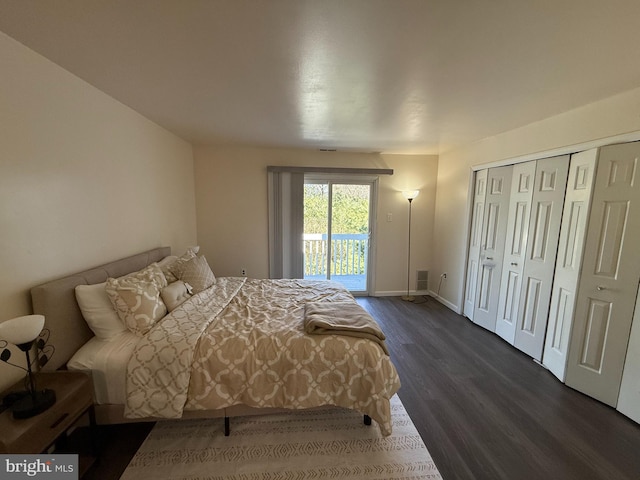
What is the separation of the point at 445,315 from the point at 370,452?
8.63ft

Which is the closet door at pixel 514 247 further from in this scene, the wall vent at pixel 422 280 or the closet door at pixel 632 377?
the wall vent at pixel 422 280

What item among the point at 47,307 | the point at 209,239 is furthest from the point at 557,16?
the point at 209,239

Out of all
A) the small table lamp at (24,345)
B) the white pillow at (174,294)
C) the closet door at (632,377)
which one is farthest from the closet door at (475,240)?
the small table lamp at (24,345)

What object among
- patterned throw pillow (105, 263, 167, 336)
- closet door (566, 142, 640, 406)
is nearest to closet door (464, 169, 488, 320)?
closet door (566, 142, 640, 406)

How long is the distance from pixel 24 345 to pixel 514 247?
404 cm

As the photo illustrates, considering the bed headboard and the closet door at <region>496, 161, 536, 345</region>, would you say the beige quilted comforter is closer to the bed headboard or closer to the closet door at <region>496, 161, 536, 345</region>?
the bed headboard

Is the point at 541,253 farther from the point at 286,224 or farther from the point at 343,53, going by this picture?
the point at 286,224

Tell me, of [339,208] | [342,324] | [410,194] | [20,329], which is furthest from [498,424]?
[339,208]

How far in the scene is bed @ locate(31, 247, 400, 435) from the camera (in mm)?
1620

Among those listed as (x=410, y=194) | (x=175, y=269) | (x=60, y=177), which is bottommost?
(x=175, y=269)

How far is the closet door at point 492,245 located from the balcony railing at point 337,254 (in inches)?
69.6

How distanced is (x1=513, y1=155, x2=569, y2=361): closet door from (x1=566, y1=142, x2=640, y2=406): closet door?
1.11ft

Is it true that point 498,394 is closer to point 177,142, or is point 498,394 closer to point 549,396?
point 549,396

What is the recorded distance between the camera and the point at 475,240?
3.61m
